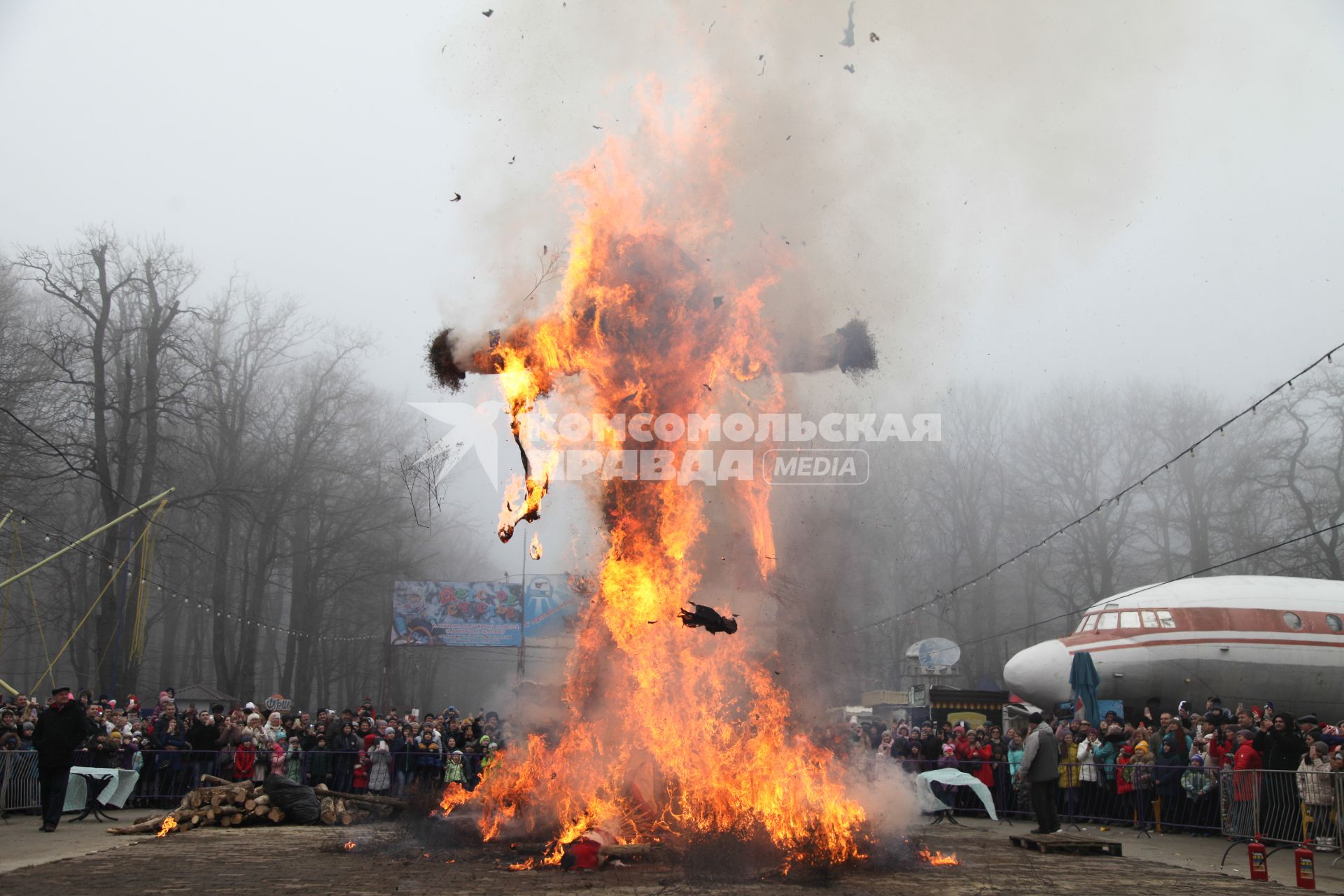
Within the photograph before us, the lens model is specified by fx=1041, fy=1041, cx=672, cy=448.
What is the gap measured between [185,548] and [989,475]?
132 ft

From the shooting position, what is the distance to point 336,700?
67.9 m

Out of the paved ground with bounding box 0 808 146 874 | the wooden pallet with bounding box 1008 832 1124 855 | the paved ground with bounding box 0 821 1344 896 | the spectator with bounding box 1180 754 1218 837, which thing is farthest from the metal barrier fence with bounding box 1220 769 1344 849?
the paved ground with bounding box 0 808 146 874

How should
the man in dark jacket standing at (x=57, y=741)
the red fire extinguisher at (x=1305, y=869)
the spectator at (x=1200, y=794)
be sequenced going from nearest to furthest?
the red fire extinguisher at (x=1305, y=869) < the man in dark jacket standing at (x=57, y=741) < the spectator at (x=1200, y=794)

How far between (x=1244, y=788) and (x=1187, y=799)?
7.22 feet

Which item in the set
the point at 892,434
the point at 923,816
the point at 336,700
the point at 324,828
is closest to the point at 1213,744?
the point at 923,816

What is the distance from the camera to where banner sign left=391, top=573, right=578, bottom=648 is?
40.6m

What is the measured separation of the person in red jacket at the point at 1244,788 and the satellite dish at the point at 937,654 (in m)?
22.3

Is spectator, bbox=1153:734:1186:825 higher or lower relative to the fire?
lower

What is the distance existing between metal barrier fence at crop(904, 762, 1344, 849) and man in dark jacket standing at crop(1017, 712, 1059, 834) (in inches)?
95.4

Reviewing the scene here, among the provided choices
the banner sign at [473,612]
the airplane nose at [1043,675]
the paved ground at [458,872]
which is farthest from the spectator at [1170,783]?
the banner sign at [473,612]

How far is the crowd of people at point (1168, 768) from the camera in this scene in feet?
43.7

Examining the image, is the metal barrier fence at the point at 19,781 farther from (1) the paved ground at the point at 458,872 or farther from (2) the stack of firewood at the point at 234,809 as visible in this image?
(1) the paved ground at the point at 458,872

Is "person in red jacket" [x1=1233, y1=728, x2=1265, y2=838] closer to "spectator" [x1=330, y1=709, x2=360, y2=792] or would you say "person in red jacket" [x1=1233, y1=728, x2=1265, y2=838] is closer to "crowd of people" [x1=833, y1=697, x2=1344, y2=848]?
"crowd of people" [x1=833, y1=697, x2=1344, y2=848]

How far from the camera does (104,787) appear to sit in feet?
56.5
